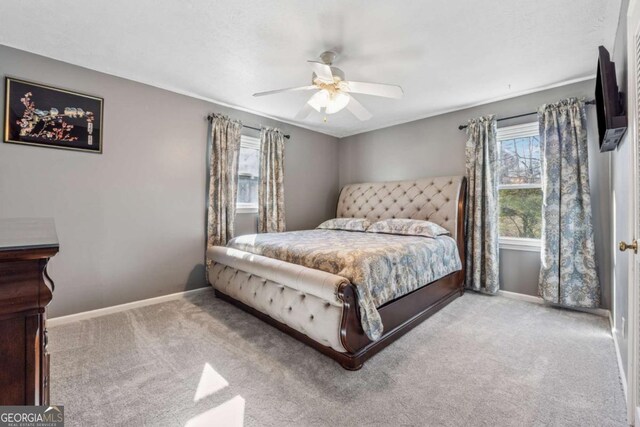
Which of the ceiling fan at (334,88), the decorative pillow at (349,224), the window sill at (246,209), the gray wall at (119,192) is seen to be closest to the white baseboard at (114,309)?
the gray wall at (119,192)

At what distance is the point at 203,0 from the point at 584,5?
264 centimetres

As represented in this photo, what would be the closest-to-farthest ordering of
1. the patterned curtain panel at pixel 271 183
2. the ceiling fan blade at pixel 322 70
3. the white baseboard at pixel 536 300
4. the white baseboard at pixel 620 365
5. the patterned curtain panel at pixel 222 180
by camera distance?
the white baseboard at pixel 620 365 → the ceiling fan blade at pixel 322 70 → the white baseboard at pixel 536 300 → the patterned curtain panel at pixel 222 180 → the patterned curtain panel at pixel 271 183

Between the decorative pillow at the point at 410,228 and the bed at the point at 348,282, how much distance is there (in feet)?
0.39

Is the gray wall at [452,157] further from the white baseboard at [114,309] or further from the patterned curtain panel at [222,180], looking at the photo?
the white baseboard at [114,309]

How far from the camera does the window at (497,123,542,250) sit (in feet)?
11.1

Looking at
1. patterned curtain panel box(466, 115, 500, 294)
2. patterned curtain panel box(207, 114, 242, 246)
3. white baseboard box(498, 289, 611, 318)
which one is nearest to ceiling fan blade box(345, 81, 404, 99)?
patterned curtain panel box(466, 115, 500, 294)

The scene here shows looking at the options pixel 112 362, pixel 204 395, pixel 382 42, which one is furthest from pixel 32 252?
pixel 382 42

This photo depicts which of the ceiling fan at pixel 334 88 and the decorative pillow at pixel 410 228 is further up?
the ceiling fan at pixel 334 88

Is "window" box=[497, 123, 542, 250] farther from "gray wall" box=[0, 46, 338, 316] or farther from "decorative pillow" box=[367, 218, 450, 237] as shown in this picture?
"gray wall" box=[0, 46, 338, 316]

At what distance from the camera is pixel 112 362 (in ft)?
6.67

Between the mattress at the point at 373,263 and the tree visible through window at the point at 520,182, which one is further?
the tree visible through window at the point at 520,182

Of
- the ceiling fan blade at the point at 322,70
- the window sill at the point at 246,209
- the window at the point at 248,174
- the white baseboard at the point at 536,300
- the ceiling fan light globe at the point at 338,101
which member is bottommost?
the white baseboard at the point at 536,300

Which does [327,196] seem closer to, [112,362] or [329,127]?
[329,127]

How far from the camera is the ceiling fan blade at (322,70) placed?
208 cm
